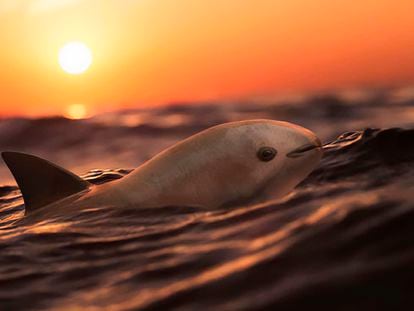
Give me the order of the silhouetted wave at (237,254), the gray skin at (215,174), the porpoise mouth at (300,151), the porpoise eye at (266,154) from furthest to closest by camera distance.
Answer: the porpoise mouth at (300,151), the porpoise eye at (266,154), the gray skin at (215,174), the silhouetted wave at (237,254)

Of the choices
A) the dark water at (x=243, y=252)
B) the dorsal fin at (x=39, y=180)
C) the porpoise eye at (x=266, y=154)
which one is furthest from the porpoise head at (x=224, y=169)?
the dorsal fin at (x=39, y=180)

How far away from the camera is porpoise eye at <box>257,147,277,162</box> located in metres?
5.15

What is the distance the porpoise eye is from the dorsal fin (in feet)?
5.23

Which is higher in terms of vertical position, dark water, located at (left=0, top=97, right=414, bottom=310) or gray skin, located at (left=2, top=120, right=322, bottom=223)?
gray skin, located at (left=2, top=120, right=322, bottom=223)

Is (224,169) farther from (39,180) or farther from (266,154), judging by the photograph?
(39,180)

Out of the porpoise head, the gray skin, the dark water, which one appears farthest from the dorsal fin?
the porpoise head

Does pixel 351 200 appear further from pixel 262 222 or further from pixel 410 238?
pixel 410 238

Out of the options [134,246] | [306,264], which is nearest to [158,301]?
[306,264]

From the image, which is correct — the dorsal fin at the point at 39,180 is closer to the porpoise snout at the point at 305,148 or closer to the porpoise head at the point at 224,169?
the porpoise head at the point at 224,169

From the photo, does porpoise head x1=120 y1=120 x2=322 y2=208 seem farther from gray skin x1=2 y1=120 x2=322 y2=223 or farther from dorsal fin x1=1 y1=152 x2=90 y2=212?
dorsal fin x1=1 y1=152 x2=90 y2=212

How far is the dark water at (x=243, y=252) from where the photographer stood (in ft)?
9.78

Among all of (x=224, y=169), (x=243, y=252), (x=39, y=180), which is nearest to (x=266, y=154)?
(x=224, y=169)

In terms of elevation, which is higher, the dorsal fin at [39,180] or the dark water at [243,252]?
the dorsal fin at [39,180]

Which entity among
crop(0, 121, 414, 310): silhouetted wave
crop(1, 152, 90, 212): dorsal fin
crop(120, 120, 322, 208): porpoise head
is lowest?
crop(0, 121, 414, 310): silhouetted wave
